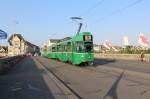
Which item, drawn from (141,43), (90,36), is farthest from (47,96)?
(141,43)

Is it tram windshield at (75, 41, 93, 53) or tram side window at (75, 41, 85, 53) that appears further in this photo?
tram side window at (75, 41, 85, 53)

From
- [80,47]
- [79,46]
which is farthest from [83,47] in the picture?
[79,46]

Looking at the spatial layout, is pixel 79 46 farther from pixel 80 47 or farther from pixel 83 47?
pixel 83 47

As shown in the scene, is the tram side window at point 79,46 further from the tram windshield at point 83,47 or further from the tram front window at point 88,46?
the tram front window at point 88,46

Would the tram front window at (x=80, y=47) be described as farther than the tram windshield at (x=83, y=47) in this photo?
Yes

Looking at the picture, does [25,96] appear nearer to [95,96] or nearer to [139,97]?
[95,96]

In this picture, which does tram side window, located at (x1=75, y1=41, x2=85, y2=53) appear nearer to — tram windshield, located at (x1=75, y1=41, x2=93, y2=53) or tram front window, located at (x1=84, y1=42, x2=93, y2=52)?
tram windshield, located at (x1=75, y1=41, x2=93, y2=53)

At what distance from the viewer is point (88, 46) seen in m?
44.6

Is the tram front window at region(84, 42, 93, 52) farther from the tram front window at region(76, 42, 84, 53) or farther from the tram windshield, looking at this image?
the tram front window at region(76, 42, 84, 53)

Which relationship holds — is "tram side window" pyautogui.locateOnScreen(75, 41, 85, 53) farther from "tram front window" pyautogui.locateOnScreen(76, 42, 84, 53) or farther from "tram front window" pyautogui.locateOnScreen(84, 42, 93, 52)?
"tram front window" pyautogui.locateOnScreen(84, 42, 93, 52)

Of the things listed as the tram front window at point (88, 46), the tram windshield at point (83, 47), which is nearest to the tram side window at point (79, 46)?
the tram windshield at point (83, 47)

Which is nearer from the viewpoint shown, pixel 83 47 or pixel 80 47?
pixel 83 47

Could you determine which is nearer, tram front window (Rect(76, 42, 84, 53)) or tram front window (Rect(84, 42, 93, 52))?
tram front window (Rect(84, 42, 93, 52))

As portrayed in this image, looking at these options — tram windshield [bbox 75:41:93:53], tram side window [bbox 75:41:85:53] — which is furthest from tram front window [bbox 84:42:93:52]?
tram side window [bbox 75:41:85:53]
